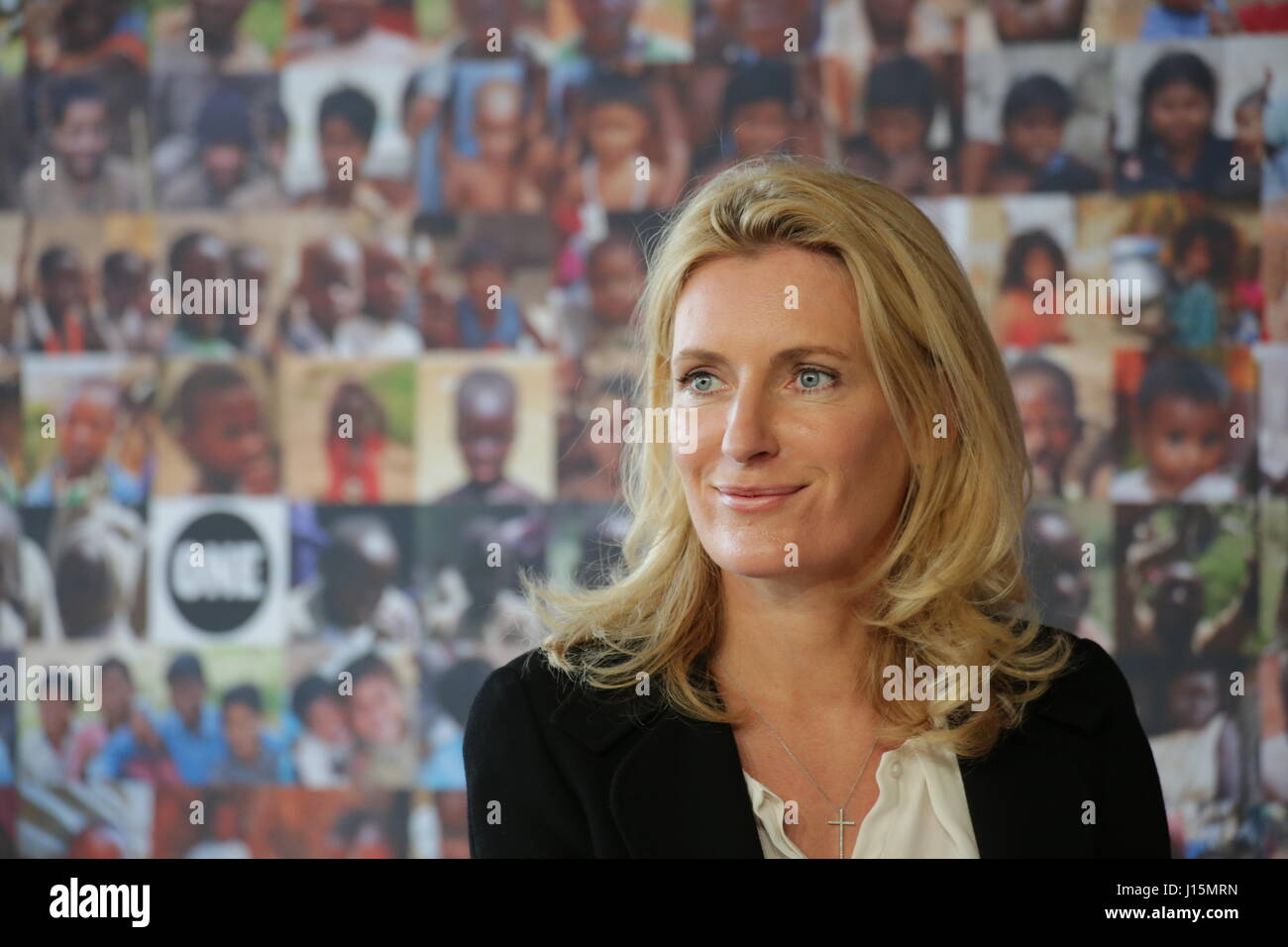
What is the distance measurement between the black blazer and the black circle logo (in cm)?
159

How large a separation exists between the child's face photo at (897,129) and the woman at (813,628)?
1389mm

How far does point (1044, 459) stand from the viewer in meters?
2.86

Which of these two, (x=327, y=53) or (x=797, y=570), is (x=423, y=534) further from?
(x=797, y=570)

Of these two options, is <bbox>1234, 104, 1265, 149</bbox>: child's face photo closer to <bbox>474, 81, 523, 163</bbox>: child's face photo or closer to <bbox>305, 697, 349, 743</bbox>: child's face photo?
<bbox>474, 81, 523, 163</bbox>: child's face photo

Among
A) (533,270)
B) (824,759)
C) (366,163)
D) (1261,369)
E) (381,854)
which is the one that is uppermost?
(366,163)

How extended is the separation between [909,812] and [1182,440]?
5.54ft

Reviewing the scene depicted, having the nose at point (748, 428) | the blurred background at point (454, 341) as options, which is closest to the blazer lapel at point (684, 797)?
the nose at point (748, 428)

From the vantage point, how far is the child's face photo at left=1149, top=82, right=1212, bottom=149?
2.83 m

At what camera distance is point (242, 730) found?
298 centimetres

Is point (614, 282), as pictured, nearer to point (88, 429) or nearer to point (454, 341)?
point (454, 341)

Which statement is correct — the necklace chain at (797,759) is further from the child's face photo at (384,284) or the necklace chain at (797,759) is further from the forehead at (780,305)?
the child's face photo at (384,284)

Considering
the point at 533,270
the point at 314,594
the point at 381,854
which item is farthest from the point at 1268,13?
the point at 381,854

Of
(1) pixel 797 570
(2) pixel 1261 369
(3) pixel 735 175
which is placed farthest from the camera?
(2) pixel 1261 369

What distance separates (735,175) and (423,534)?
5.12 ft
